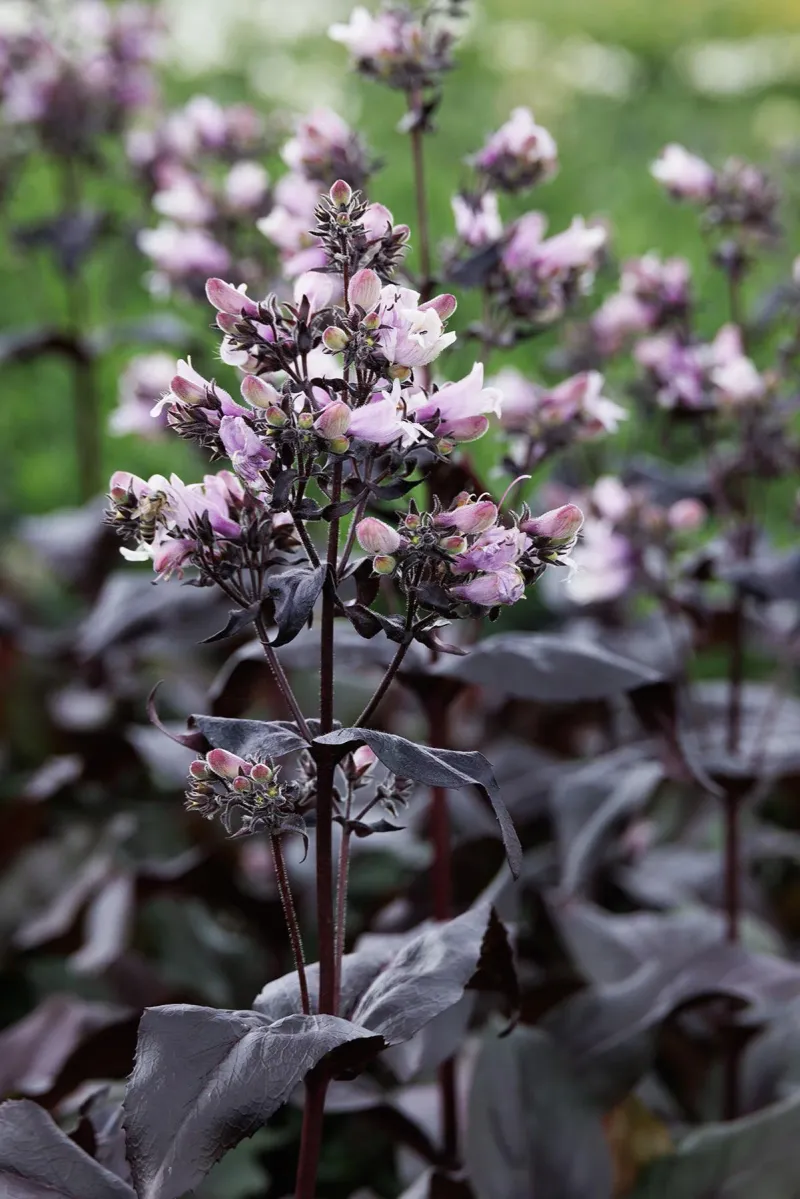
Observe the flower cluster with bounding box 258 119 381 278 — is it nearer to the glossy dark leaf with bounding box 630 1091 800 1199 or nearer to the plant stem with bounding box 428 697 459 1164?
the plant stem with bounding box 428 697 459 1164

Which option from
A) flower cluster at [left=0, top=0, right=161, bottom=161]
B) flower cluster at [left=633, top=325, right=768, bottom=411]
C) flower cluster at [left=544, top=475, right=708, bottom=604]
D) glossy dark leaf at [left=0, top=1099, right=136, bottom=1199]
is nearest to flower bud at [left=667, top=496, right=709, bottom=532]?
flower cluster at [left=544, top=475, right=708, bottom=604]

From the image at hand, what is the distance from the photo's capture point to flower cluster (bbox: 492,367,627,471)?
1087 millimetres

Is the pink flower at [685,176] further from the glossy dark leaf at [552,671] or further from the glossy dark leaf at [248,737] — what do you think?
the glossy dark leaf at [248,737]

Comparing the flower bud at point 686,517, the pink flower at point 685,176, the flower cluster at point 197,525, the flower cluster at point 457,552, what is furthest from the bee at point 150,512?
the pink flower at point 685,176

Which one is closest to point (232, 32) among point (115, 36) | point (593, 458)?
point (115, 36)

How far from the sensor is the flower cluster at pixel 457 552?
64 cm

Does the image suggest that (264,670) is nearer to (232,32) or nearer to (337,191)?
(337,191)

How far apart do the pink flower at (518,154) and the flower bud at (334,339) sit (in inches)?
20.8

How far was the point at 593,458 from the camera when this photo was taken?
2000 mm

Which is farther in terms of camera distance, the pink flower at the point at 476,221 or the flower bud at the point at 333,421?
the pink flower at the point at 476,221

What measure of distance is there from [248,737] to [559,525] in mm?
191

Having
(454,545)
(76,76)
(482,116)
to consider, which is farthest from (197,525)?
(482,116)

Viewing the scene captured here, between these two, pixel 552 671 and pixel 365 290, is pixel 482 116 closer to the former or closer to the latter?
pixel 552 671

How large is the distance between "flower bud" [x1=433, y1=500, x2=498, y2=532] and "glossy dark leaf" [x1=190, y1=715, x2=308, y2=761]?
0.14 m
